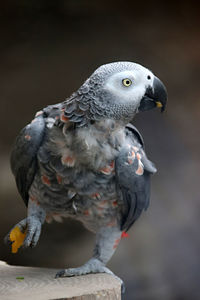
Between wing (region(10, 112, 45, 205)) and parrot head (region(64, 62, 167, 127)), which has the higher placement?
parrot head (region(64, 62, 167, 127))

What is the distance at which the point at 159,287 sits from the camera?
91.7 inches

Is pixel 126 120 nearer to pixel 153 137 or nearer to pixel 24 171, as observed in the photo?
pixel 24 171

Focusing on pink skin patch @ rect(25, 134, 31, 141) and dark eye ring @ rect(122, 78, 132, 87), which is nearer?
dark eye ring @ rect(122, 78, 132, 87)

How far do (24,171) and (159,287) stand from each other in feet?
3.94

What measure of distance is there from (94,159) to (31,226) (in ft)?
0.98

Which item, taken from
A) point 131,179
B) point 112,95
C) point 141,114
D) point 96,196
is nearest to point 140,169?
point 131,179

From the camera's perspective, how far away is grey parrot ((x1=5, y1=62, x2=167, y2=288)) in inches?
50.3

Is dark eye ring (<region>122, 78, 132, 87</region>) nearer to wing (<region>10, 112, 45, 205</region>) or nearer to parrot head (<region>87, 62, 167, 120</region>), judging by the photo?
parrot head (<region>87, 62, 167, 120</region>)

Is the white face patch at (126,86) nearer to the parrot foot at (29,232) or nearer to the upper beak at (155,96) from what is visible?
the upper beak at (155,96)

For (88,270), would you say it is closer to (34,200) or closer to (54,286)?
(54,286)

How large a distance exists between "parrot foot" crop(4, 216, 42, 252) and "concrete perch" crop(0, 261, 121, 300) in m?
0.10

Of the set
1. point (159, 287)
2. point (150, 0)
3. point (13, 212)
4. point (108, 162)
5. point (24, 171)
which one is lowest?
point (159, 287)

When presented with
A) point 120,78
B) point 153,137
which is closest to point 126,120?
point 120,78

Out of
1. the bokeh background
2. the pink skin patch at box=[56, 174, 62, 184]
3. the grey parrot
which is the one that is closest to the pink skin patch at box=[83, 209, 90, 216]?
the grey parrot
